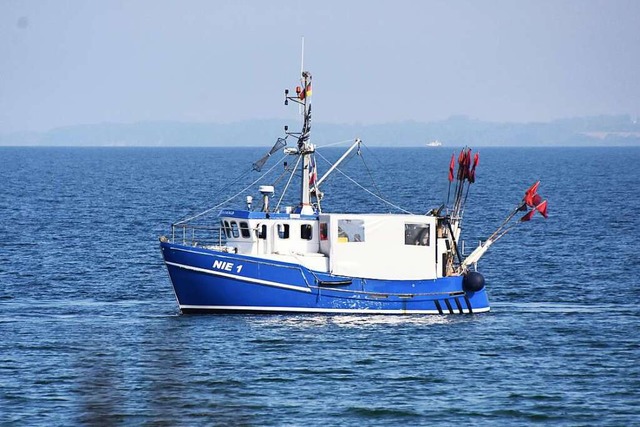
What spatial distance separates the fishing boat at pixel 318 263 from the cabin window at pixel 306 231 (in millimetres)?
41

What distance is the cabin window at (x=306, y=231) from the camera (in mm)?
54625

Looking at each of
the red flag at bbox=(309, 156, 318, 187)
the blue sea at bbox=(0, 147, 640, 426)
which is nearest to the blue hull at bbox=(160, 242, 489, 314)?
the blue sea at bbox=(0, 147, 640, 426)

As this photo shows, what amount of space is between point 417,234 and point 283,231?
5.53 m

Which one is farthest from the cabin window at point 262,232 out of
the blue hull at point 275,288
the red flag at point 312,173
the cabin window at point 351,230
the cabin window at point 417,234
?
the cabin window at point 417,234

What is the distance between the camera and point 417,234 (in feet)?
179

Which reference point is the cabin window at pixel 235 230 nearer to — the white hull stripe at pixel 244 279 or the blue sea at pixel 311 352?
the white hull stripe at pixel 244 279

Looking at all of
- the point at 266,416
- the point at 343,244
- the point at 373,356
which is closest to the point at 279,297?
the point at 343,244

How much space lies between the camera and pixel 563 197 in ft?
432

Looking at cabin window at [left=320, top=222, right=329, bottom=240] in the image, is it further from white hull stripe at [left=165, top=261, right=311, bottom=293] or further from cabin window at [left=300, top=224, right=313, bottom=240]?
white hull stripe at [left=165, top=261, right=311, bottom=293]

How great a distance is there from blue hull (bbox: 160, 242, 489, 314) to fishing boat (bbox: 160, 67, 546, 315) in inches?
1.6

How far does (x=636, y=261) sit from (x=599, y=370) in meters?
30.2

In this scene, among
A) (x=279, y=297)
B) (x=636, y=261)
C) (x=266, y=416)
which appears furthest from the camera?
(x=636, y=261)

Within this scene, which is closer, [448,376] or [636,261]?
[448,376]

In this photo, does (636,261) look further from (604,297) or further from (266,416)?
(266,416)
